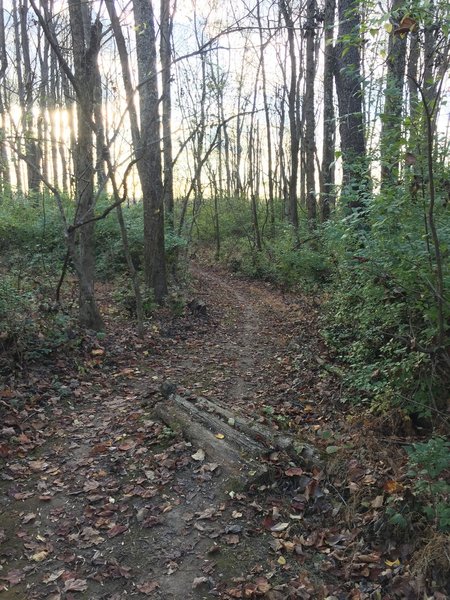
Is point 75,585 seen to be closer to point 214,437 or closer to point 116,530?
point 116,530

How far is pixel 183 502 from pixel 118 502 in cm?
61

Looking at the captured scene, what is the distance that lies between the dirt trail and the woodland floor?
0.01 meters

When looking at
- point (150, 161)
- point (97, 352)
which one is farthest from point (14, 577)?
point (150, 161)

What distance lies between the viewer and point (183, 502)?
4105mm

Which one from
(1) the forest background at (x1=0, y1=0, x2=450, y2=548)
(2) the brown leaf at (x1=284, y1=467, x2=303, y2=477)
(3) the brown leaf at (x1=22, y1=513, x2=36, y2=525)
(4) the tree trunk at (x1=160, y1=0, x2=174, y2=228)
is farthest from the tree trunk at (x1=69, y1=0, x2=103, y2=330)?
(4) the tree trunk at (x1=160, y1=0, x2=174, y2=228)

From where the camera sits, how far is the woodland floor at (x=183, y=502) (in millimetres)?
3287

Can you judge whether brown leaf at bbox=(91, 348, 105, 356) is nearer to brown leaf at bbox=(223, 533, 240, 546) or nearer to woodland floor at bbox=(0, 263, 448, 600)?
woodland floor at bbox=(0, 263, 448, 600)

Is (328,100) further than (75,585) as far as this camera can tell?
Yes

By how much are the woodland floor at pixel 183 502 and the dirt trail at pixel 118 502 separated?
0.04 feet

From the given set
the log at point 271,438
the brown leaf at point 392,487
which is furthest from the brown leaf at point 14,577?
the brown leaf at point 392,487

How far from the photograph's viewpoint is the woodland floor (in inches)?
129

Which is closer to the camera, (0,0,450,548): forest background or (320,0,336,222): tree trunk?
(0,0,450,548): forest background

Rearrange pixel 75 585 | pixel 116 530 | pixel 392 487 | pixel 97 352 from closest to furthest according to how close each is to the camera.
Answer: pixel 75 585 < pixel 116 530 < pixel 392 487 < pixel 97 352

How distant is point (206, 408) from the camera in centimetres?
539
